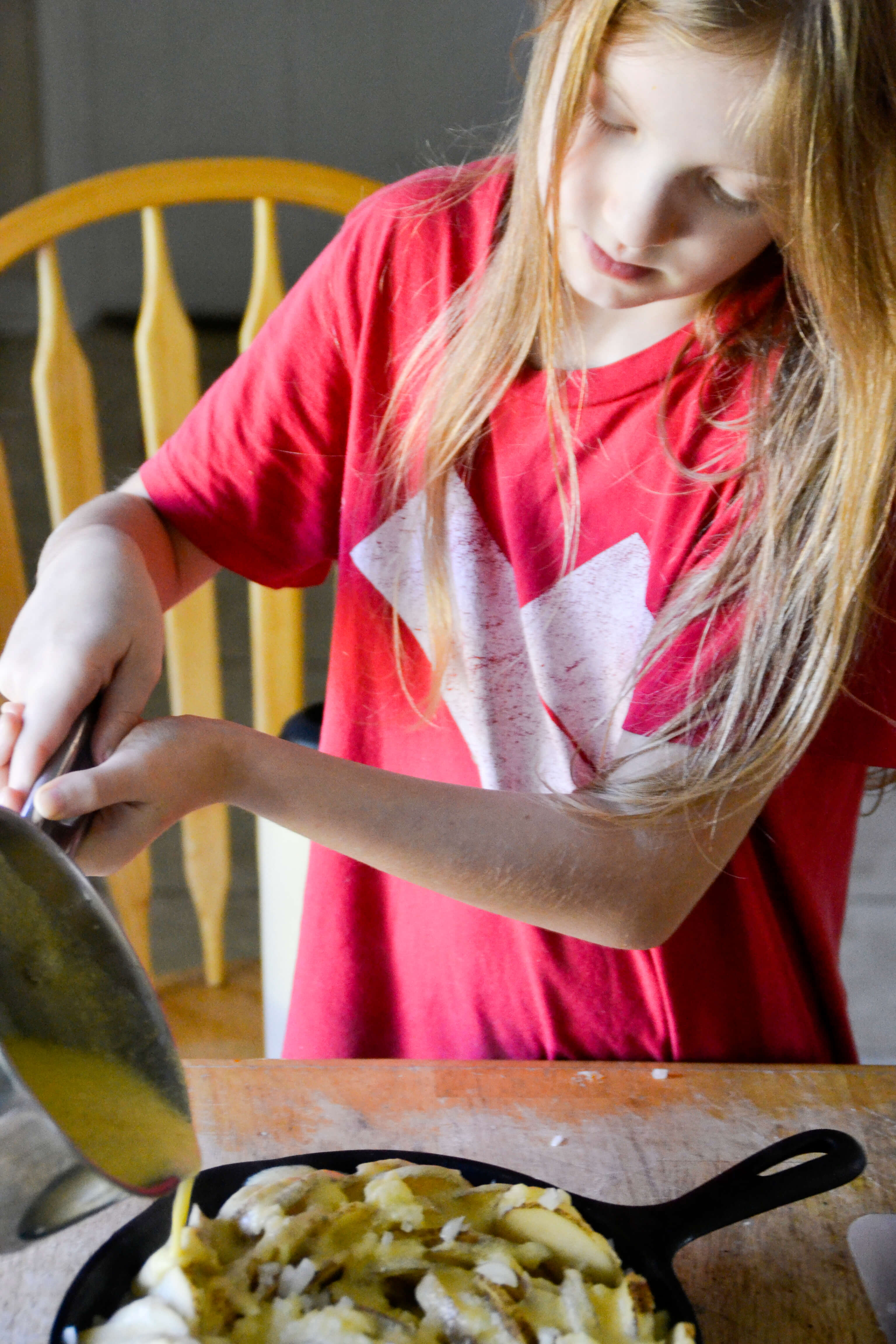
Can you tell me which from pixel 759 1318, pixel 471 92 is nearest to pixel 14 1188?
pixel 759 1318

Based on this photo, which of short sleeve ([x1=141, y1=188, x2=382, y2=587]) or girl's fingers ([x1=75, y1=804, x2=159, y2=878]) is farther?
short sleeve ([x1=141, y1=188, x2=382, y2=587])

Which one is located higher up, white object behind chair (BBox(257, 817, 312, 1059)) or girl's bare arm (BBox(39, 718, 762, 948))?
girl's bare arm (BBox(39, 718, 762, 948))

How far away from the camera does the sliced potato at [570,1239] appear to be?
449 mm

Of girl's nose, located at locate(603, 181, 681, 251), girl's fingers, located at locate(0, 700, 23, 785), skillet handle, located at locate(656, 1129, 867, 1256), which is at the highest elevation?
girl's nose, located at locate(603, 181, 681, 251)

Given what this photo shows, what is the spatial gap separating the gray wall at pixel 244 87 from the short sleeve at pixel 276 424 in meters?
2.03

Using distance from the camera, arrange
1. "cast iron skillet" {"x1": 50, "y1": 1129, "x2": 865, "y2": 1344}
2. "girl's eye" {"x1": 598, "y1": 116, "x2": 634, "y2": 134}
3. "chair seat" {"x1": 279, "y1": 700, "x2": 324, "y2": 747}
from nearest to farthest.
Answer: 1. "cast iron skillet" {"x1": 50, "y1": 1129, "x2": 865, "y2": 1344}
2. "girl's eye" {"x1": 598, "y1": 116, "x2": 634, "y2": 134}
3. "chair seat" {"x1": 279, "y1": 700, "x2": 324, "y2": 747}

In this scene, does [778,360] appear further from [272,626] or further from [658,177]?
[272,626]

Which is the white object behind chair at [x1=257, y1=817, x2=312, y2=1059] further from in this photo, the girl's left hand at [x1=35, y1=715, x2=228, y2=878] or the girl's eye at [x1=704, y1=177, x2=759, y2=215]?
the girl's eye at [x1=704, y1=177, x2=759, y2=215]

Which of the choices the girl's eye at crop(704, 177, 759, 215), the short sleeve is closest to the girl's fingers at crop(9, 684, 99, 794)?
the short sleeve

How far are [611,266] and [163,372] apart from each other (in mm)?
506

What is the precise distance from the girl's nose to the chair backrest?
1.43 feet

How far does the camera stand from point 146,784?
486mm

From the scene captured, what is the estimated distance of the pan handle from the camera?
42 centimetres

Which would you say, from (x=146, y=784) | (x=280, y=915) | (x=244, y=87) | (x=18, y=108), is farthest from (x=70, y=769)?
(x=244, y=87)
